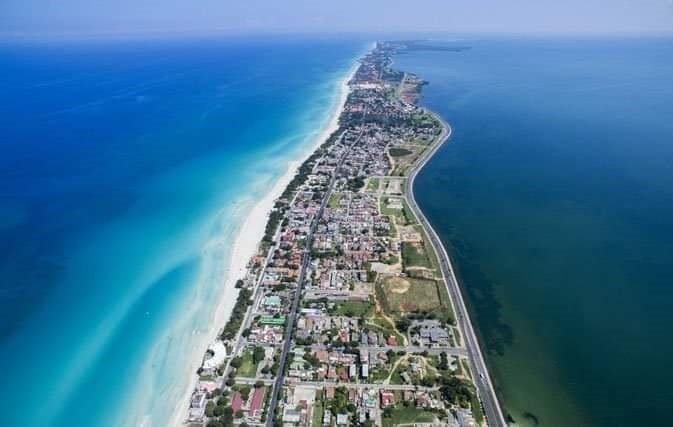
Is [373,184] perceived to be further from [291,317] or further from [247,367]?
[247,367]

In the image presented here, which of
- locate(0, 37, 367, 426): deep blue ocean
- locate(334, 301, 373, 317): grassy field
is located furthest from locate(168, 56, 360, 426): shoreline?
locate(334, 301, 373, 317): grassy field

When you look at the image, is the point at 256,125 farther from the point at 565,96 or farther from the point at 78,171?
the point at 565,96

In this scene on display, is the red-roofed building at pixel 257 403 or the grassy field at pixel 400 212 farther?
the grassy field at pixel 400 212

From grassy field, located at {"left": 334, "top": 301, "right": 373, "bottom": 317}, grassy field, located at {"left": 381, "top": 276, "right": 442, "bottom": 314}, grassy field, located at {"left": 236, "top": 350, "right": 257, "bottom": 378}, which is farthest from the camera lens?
grassy field, located at {"left": 381, "top": 276, "right": 442, "bottom": 314}

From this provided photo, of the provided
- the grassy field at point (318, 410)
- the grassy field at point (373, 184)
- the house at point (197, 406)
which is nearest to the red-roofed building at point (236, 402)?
the house at point (197, 406)

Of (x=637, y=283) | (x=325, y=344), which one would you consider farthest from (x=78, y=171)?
(x=637, y=283)

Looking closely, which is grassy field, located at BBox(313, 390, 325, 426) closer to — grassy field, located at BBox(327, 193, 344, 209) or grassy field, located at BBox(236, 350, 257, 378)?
grassy field, located at BBox(236, 350, 257, 378)

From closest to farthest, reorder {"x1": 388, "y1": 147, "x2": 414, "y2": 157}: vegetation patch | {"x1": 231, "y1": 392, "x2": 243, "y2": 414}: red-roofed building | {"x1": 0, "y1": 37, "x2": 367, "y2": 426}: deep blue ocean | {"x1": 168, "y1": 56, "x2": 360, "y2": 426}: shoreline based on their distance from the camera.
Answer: {"x1": 231, "y1": 392, "x2": 243, "y2": 414}: red-roofed building < {"x1": 168, "y1": 56, "x2": 360, "y2": 426}: shoreline < {"x1": 0, "y1": 37, "x2": 367, "y2": 426}: deep blue ocean < {"x1": 388, "y1": 147, "x2": 414, "y2": 157}: vegetation patch

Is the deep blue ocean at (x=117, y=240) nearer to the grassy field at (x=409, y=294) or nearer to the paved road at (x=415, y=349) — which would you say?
the paved road at (x=415, y=349)
